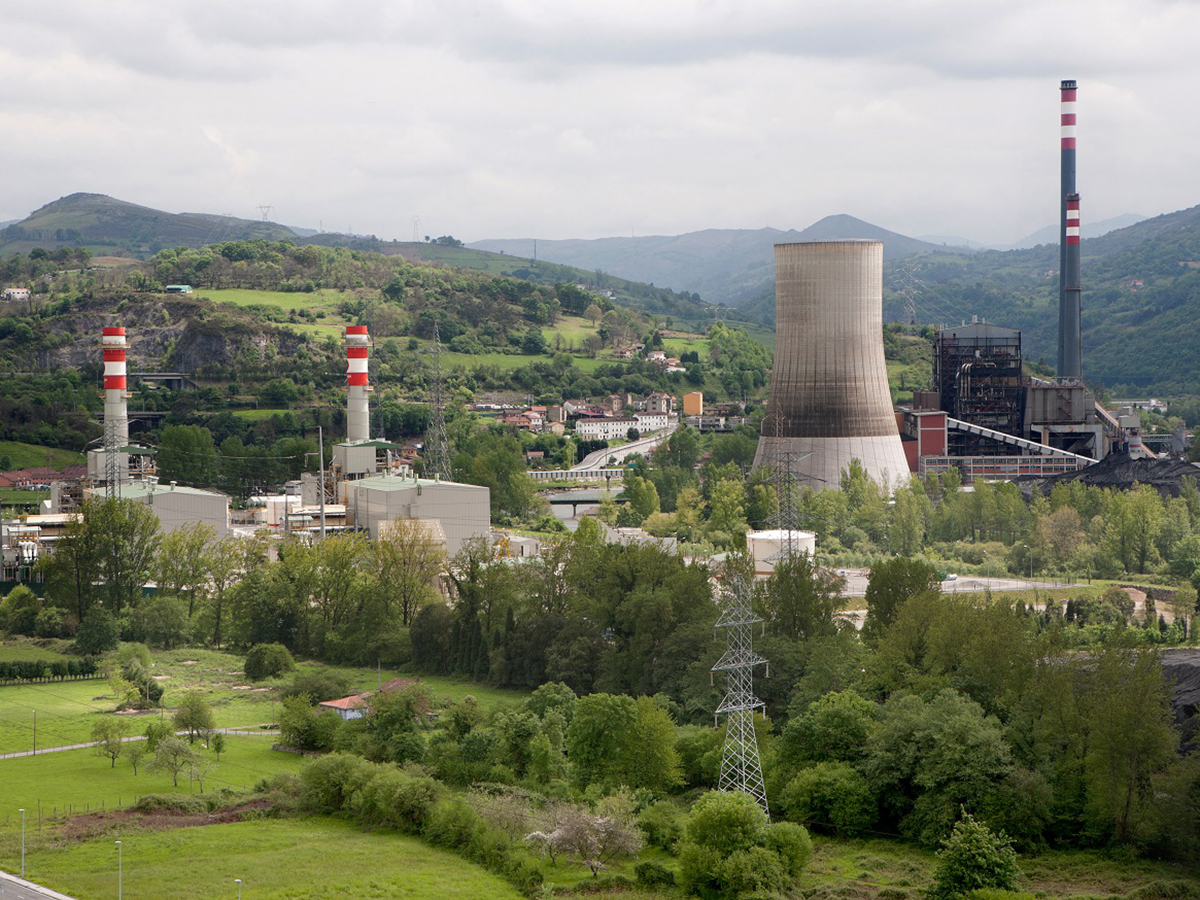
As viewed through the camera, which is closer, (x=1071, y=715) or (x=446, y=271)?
(x=1071, y=715)

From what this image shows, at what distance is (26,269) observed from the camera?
107938 millimetres

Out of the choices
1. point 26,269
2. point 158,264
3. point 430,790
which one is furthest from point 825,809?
point 26,269

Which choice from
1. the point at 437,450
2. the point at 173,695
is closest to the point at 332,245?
the point at 437,450

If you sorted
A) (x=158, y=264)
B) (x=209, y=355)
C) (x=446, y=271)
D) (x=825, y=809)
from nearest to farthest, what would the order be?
(x=825, y=809) < (x=209, y=355) < (x=158, y=264) < (x=446, y=271)

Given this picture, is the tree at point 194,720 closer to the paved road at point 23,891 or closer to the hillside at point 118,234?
the paved road at point 23,891

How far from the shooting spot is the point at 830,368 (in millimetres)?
49656

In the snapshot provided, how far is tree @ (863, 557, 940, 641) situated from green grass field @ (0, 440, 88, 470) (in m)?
40.0

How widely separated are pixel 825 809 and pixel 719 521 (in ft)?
A: 88.0

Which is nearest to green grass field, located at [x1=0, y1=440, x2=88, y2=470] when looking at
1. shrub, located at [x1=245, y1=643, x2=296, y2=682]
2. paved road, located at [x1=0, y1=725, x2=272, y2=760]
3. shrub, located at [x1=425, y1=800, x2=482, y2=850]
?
shrub, located at [x1=245, y1=643, x2=296, y2=682]

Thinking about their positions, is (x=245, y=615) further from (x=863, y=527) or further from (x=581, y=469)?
(x=581, y=469)

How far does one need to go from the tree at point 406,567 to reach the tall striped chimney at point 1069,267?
36.5 metres

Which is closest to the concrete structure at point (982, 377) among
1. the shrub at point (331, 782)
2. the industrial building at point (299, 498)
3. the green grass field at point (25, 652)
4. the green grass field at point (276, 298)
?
the industrial building at point (299, 498)

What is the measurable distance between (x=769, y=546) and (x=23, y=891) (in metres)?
25.5

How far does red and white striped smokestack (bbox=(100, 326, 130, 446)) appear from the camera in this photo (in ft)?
163
